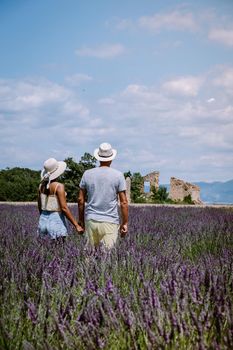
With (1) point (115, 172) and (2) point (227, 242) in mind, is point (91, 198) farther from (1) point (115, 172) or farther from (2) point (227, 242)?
(2) point (227, 242)

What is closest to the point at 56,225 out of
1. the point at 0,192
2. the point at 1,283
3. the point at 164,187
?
the point at 1,283

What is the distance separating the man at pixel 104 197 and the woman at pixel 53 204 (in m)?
0.18

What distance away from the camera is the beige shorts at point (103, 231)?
13.6 ft

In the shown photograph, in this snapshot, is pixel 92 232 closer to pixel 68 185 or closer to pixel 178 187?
pixel 68 185

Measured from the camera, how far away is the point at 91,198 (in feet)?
13.7

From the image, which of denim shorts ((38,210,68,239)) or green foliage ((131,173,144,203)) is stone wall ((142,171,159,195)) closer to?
green foliage ((131,173,144,203))

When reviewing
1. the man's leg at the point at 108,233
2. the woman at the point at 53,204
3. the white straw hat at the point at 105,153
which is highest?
the white straw hat at the point at 105,153

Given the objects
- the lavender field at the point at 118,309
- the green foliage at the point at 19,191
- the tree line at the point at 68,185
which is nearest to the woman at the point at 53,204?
the lavender field at the point at 118,309

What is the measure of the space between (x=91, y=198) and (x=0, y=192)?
17.7 meters

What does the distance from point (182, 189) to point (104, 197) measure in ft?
83.9

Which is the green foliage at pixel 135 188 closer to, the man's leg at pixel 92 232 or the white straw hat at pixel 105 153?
the man's leg at pixel 92 232

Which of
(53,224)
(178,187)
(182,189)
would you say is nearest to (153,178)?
(178,187)

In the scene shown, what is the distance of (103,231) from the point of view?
4168 mm

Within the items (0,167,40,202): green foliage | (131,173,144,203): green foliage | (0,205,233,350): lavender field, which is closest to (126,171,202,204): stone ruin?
(131,173,144,203): green foliage
